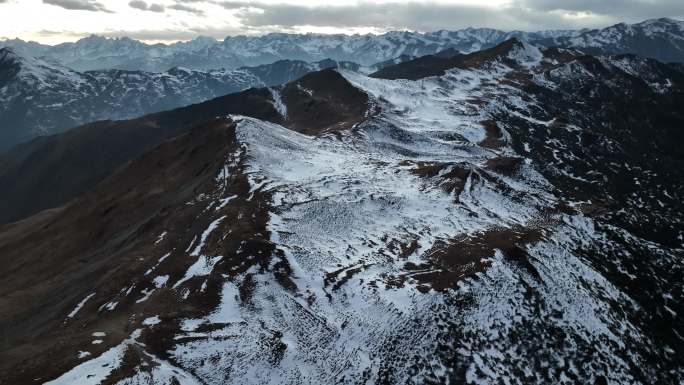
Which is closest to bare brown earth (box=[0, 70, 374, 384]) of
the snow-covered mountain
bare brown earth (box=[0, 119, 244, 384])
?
bare brown earth (box=[0, 119, 244, 384])

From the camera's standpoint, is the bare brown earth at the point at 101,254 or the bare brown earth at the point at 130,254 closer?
the bare brown earth at the point at 130,254

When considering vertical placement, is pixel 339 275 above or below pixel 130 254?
above

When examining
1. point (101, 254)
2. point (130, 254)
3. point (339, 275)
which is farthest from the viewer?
point (101, 254)

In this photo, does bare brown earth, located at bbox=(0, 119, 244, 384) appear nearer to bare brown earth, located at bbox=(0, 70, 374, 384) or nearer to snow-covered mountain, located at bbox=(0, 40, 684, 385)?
bare brown earth, located at bbox=(0, 70, 374, 384)

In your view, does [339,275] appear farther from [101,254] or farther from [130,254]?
[101,254]

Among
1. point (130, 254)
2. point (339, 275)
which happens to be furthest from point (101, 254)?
point (339, 275)

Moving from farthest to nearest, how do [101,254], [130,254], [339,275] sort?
[101,254] → [130,254] → [339,275]

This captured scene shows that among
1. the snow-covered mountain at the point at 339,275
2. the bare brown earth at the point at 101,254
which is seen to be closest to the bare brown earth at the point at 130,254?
the bare brown earth at the point at 101,254

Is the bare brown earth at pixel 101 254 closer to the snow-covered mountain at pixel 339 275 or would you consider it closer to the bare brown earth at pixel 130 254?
the bare brown earth at pixel 130 254

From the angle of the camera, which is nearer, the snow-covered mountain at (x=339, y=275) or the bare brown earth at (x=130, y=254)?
the bare brown earth at (x=130, y=254)
